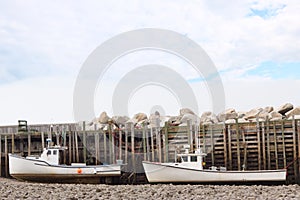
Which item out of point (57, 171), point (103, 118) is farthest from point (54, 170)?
point (103, 118)

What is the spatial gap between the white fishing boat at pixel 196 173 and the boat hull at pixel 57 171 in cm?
308

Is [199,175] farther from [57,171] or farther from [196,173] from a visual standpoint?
[57,171]

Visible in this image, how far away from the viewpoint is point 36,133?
120 feet

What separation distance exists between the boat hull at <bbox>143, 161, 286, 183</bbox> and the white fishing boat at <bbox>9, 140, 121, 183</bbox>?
2960 mm

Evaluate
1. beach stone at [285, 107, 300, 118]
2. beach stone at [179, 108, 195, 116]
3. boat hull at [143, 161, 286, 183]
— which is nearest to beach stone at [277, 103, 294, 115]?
beach stone at [285, 107, 300, 118]

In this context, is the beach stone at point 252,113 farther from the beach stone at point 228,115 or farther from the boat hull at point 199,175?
the boat hull at point 199,175

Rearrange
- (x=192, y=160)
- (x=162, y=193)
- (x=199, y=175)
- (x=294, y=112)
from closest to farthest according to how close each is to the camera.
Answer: (x=162, y=193) < (x=199, y=175) < (x=192, y=160) < (x=294, y=112)

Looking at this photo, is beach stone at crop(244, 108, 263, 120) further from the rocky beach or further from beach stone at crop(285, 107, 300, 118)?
the rocky beach

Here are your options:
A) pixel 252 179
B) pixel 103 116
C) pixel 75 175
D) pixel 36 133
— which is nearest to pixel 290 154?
pixel 252 179

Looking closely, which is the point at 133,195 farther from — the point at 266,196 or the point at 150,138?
the point at 150,138

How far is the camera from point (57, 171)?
32812 mm

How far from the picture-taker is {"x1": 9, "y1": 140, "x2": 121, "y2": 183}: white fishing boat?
32594mm

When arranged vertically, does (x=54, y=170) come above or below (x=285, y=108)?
below

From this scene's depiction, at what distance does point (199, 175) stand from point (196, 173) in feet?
0.72
